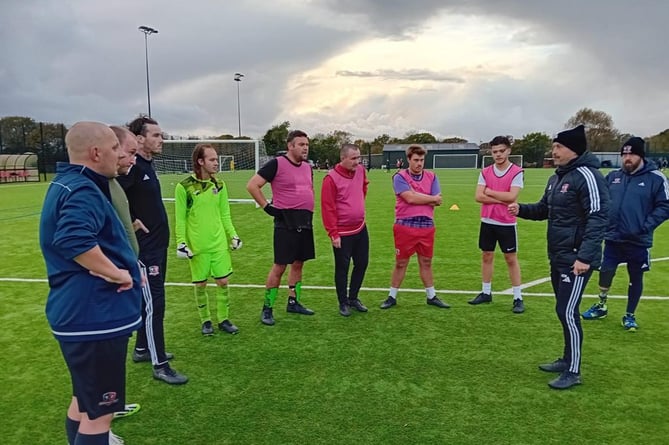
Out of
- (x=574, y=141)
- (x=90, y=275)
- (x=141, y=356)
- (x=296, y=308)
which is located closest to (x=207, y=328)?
(x=141, y=356)

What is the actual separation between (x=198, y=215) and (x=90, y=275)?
2.53 metres

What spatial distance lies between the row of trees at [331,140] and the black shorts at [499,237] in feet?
56.9

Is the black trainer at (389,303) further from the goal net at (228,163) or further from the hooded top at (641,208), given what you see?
the goal net at (228,163)

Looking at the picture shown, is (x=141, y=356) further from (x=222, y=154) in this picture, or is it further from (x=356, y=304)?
(x=222, y=154)

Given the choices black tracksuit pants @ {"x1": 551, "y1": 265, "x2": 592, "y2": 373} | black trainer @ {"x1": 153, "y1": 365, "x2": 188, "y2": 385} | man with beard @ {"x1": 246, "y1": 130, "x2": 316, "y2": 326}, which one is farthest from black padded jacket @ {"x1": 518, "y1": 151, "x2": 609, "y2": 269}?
black trainer @ {"x1": 153, "y1": 365, "x2": 188, "y2": 385}

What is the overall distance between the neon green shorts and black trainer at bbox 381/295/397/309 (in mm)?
2095

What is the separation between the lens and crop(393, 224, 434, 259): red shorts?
5.86 meters

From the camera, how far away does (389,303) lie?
6.02 meters

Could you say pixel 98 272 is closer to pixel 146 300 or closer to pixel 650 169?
pixel 146 300

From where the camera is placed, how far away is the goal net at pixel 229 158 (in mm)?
17250

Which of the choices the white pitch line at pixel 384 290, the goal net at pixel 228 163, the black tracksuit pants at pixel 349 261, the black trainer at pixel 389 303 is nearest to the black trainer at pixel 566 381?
the black trainer at pixel 389 303

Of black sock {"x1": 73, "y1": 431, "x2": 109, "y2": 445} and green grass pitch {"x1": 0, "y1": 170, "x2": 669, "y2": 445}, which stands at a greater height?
black sock {"x1": 73, "y1": 431, "x2": 109, "y2": 445}

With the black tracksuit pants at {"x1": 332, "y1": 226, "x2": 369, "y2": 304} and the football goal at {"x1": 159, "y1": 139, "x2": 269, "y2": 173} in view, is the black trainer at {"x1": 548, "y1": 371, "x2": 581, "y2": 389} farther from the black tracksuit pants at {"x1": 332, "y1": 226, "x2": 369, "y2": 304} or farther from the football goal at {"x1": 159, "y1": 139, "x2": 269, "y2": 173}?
the football goal at {"x1": 159, "y1": 139, "x2": 269, "y2": 173}

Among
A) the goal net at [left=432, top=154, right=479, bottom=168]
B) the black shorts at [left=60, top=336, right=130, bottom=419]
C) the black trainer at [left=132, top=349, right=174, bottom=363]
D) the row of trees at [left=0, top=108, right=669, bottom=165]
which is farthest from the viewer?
the goal net at [left=432, top=154, right=479, bottom=168]
